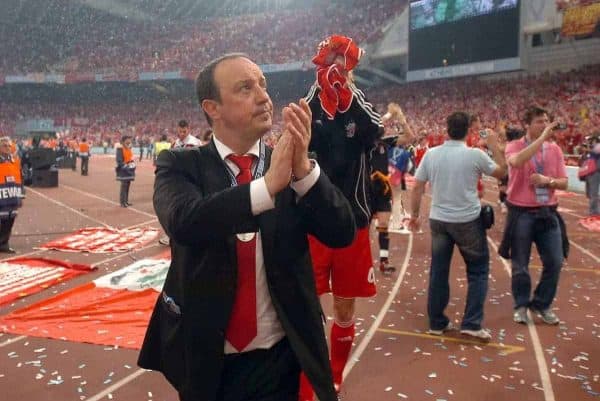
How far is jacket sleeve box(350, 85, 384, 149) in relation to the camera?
10.8ft

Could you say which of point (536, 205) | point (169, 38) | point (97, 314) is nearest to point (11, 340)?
point (97, 314)

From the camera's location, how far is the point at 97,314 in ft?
18.6

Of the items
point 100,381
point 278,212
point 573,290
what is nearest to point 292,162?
point 278,212

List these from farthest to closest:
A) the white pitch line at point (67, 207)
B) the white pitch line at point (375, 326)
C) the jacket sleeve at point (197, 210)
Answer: the white pitch line at point (67, 207) → the white pitch line at point (375, 326) → the jacket sleeve at point (197, 210)

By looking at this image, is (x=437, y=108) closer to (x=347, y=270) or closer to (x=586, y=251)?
(x=586, y=251)

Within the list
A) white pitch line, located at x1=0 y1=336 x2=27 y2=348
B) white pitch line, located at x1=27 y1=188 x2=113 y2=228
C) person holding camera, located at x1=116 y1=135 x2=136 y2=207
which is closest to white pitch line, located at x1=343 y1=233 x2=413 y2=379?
white pitch line, located at x1=0 y1=336 x2=27 y2=348

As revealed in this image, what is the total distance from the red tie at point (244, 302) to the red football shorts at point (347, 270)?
5.31ft

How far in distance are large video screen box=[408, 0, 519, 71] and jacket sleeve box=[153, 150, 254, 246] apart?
28.5 meters

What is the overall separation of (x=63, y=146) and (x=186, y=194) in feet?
104

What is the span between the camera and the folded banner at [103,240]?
913 cm

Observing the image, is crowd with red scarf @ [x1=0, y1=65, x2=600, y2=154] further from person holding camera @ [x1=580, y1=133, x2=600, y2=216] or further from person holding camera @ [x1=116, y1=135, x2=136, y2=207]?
person holding camera @ [x1=116, y1=135, x2=136, y2=207]

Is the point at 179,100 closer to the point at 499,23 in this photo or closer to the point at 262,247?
the point at 499,23

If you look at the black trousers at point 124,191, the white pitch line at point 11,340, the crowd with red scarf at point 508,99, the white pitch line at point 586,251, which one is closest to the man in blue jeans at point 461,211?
the white pitch line at point 11,340

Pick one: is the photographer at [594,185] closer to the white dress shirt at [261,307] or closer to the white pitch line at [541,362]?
the white pitch line at [541,362]
